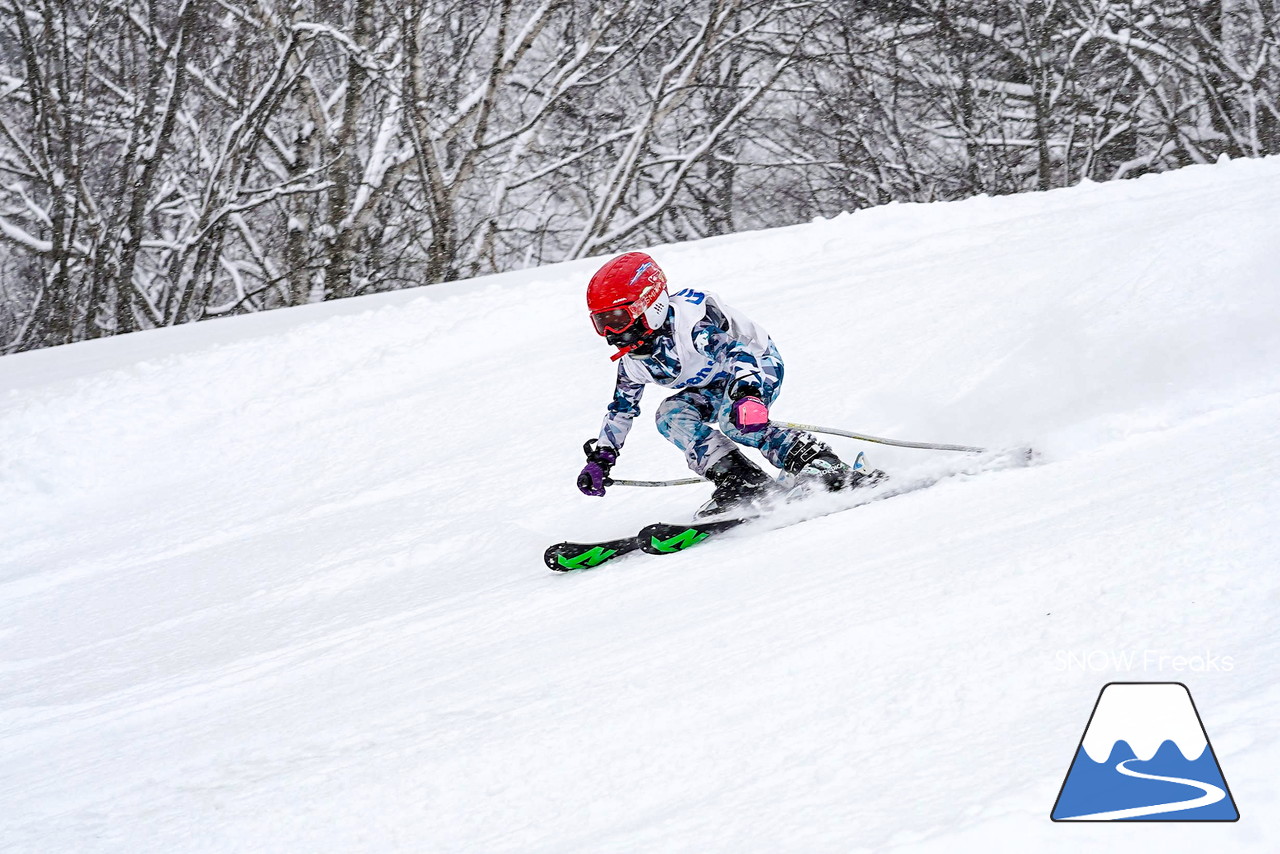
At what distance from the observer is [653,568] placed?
446 cm

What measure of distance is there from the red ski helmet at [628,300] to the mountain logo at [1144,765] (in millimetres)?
2655

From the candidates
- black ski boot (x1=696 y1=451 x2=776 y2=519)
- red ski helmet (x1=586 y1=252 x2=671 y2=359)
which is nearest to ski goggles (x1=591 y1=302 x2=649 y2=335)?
red ski helmet (x1=586 y1=252 x2=671 y2=359)

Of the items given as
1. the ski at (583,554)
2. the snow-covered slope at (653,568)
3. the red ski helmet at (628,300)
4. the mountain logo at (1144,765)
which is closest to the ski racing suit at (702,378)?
the red ski helmet at (628,300)

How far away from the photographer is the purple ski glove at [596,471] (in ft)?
15.6

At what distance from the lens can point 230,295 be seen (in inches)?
719

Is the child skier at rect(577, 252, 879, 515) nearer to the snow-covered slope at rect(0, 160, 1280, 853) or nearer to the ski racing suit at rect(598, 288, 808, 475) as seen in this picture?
the ski racing suit at rect(598, 288, 808, 475)

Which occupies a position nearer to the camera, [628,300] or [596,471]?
[628,300]

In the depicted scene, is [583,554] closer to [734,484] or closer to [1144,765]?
[734,484]

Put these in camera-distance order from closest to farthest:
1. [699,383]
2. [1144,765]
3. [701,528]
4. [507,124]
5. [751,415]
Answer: [1144,765], [751,415], [701,528], [699,383], [507,124]

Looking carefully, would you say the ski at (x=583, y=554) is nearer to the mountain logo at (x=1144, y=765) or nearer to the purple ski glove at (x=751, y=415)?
the purple ski glove at (x=751, y=415)

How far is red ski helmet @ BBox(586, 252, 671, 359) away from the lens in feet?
14.8

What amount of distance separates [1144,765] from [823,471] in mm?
2728

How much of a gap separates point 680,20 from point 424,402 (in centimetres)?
1257

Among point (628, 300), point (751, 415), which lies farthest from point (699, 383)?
point (628, 300)
